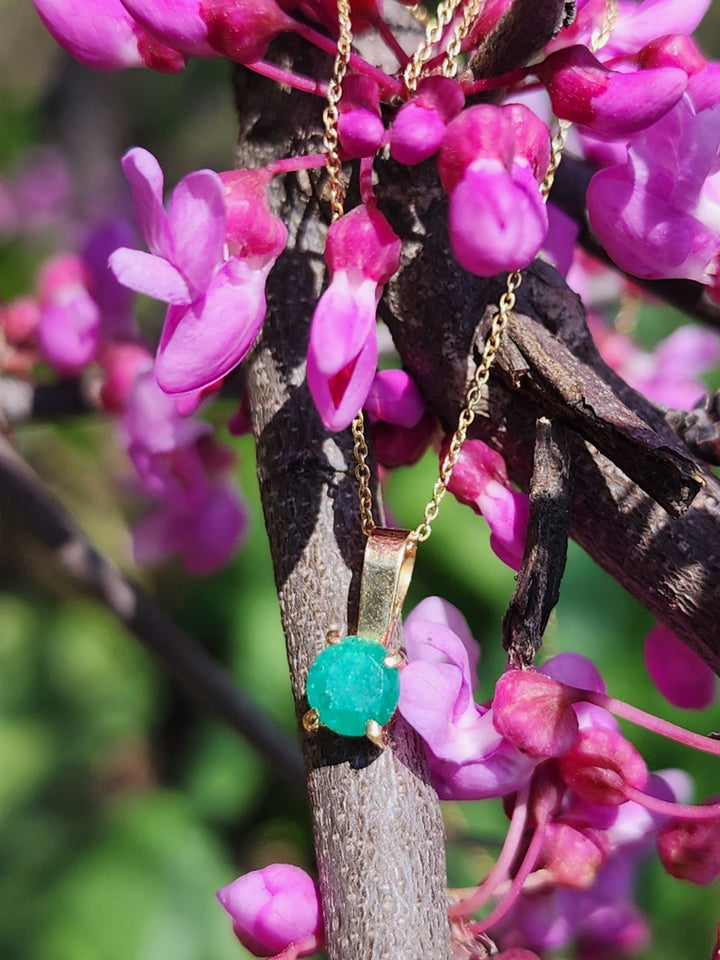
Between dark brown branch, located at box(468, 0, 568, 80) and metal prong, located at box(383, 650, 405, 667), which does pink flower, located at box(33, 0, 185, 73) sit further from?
metal prong, located at box(383, 650, 405, 667)

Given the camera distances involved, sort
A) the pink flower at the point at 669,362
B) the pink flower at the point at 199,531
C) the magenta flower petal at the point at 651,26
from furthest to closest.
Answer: the pink flower at the point at 669,362 < the pink flower at the point at 199,531 < the magenta flower petal at the point at 651,26

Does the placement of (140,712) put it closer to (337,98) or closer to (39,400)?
(39,400)

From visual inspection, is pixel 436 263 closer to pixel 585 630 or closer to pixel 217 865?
pixel 585 630

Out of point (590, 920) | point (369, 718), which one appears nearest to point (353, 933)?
point (369, 718)

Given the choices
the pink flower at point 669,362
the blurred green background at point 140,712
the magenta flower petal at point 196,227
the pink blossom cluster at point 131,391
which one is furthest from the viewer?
the blurred green background at point 140,712

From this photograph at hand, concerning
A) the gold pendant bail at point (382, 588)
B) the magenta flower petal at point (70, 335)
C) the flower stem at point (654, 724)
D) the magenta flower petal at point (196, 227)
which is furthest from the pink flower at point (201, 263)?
the magenta flower petal at point (70, 335)

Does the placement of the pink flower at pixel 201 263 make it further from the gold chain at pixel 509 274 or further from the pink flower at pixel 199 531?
the pink flower at pixel 199 531

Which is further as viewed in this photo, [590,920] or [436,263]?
[590,920]

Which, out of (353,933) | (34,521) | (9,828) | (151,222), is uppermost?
(151,222)
